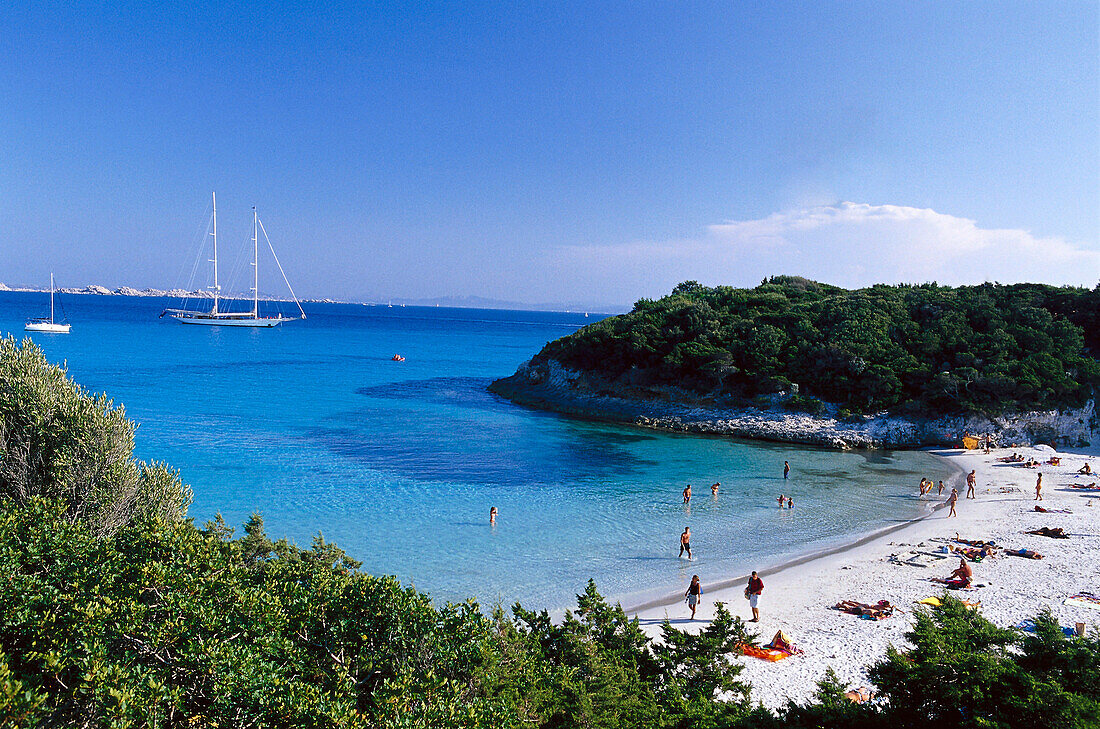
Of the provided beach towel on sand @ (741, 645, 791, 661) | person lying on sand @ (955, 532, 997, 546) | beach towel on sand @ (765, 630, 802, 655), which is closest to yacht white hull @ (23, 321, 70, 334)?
beach towel on sand @ (741, 645, 791, 661)

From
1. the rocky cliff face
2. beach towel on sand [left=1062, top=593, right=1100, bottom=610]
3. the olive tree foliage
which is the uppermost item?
the olive tree foliage

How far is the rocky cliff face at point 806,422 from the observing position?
119 feet

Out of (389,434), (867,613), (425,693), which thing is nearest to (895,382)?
(867,613)

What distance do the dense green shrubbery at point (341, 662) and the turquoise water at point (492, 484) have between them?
7693 millimetres

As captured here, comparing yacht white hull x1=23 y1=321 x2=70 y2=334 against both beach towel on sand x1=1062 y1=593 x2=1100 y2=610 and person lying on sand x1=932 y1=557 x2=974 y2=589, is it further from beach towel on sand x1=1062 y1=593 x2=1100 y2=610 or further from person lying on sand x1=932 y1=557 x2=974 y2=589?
beach towel on sand x1=1062 y1=593 x2=1100 y2=610

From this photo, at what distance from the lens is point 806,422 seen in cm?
3862

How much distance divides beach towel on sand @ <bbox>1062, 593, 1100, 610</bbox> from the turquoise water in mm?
6433

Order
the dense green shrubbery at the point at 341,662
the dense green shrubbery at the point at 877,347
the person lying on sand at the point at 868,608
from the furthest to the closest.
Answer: the dense green shrubbery at the point at 877,347 → the person lying on sand at the point at 868,608 → the dense green shrubbery at the point at 341,662

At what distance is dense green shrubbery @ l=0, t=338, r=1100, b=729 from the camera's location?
5.41 m

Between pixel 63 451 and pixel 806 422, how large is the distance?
123 ft

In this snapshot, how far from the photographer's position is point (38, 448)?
10.4 metres

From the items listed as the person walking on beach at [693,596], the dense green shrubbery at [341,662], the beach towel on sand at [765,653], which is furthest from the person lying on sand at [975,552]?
the dense green shrubbery at [341,662]

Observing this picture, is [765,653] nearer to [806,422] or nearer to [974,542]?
[974,542]

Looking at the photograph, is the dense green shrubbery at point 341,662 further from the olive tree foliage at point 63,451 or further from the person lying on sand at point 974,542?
the person lying on sand at point 974,542
